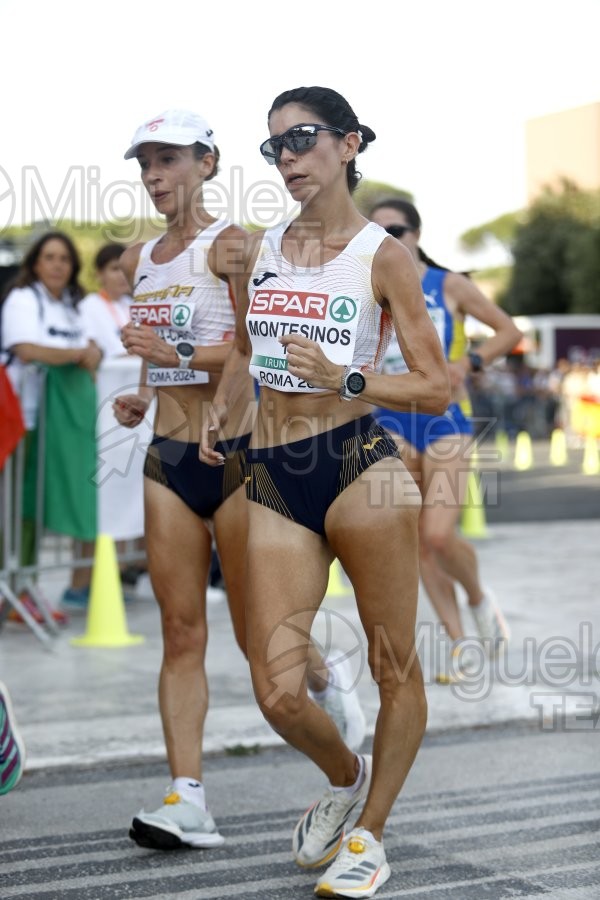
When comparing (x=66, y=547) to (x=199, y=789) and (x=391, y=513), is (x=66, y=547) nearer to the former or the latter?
(x=199, y=789)

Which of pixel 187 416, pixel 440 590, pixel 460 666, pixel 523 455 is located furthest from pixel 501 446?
pixel 187 416

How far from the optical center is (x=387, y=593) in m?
3.82

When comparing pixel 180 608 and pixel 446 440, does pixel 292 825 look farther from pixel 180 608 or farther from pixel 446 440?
pixel 446 440

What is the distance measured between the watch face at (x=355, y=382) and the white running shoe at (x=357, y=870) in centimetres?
126

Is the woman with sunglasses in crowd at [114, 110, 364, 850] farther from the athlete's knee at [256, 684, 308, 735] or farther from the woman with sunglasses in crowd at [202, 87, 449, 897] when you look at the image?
the athlete's knee at [256, 684, 308, 735]

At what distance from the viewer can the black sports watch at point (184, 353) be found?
4.47 meters

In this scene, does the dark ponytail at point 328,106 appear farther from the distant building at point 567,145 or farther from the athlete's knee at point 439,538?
the distant building at point 567,145

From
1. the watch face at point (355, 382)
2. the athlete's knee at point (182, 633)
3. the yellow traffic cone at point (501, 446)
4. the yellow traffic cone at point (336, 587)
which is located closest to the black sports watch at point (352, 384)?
the watch face at point (355, 382)

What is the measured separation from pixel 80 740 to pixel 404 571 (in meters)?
2.21

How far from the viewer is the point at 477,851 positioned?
4191 mm

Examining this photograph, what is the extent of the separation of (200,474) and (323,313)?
88 cm

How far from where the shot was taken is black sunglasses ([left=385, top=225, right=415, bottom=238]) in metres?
6.31

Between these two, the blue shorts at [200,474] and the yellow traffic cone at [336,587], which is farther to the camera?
the yellow traffic cone at [336,587]

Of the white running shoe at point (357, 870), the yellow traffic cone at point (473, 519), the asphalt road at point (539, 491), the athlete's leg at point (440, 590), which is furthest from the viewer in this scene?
the asphalt road at point (539, 491)
